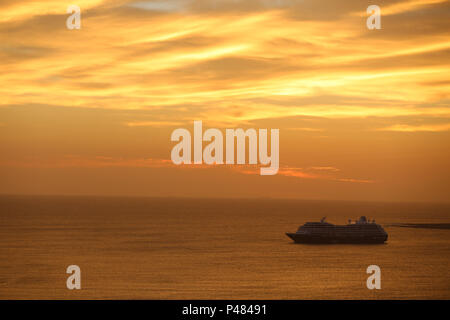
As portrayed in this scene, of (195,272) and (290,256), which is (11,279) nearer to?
(195,272)

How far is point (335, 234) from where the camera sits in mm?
95688

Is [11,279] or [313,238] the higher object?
[313,238]

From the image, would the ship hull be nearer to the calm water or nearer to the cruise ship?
the cruise ship

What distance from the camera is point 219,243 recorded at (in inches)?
3986

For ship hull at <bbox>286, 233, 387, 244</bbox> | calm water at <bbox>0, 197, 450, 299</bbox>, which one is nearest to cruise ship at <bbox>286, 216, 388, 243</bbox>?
ship hull at <bbox>286, 233, 387, 244</bbox>

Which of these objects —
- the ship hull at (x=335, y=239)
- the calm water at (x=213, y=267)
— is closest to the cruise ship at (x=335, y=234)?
the ship hull at (x=335, y=239)

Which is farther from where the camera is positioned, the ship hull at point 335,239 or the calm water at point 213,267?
the ship hull at point 335,239

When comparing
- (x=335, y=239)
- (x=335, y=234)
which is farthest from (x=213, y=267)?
(x=335, y=234)

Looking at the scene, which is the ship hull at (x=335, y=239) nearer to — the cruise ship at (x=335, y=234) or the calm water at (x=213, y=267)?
the cruise ship at (x=335, y=234)

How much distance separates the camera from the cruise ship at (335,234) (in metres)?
94.8

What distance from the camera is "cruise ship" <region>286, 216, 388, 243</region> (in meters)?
94.8
